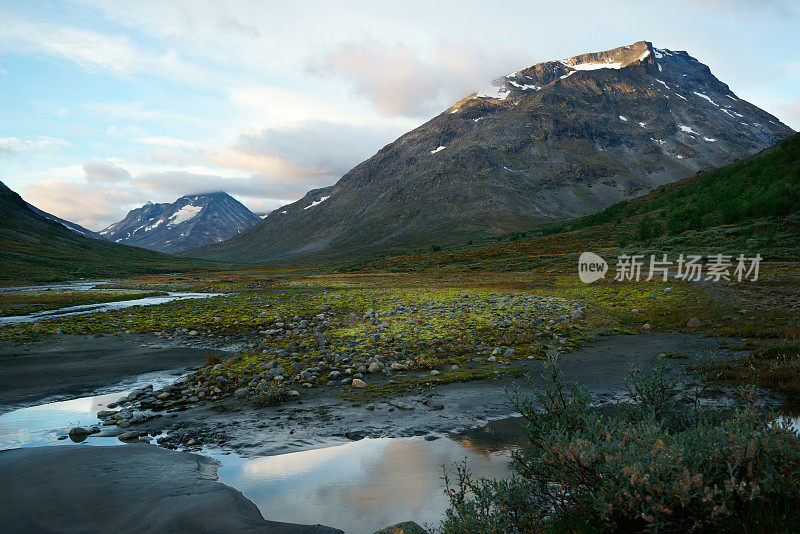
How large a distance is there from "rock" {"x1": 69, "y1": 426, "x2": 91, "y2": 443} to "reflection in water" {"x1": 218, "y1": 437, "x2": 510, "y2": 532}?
3622 mm

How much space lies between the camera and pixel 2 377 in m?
13.6

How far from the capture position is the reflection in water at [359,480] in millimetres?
6000

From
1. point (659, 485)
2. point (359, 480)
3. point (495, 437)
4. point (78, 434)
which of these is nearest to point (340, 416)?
point (359, 480)

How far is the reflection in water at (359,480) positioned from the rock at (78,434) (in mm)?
3622

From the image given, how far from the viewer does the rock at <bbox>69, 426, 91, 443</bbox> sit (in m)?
8.60

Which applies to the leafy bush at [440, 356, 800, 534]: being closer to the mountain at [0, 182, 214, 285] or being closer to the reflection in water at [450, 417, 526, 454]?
the reflection in water at [450, 417, 526, 454]

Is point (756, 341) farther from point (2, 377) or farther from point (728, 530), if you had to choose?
point (2, 377)

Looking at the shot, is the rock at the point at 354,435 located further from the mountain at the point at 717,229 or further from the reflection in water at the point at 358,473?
the mountain at the point at 717,229

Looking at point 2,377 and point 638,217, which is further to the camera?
point 638,217

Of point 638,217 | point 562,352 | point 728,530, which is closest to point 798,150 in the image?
point 638,217

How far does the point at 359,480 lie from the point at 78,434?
6564 millimetres

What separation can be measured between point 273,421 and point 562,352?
10854 mm

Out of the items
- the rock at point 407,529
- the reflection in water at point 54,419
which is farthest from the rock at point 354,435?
the reflection in water at point 54,419

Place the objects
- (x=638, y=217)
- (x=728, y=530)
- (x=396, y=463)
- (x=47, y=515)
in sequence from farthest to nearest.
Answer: (x=638, y=217), (x=396, y=463), (x=47, y=515), (x=728, y=530)
